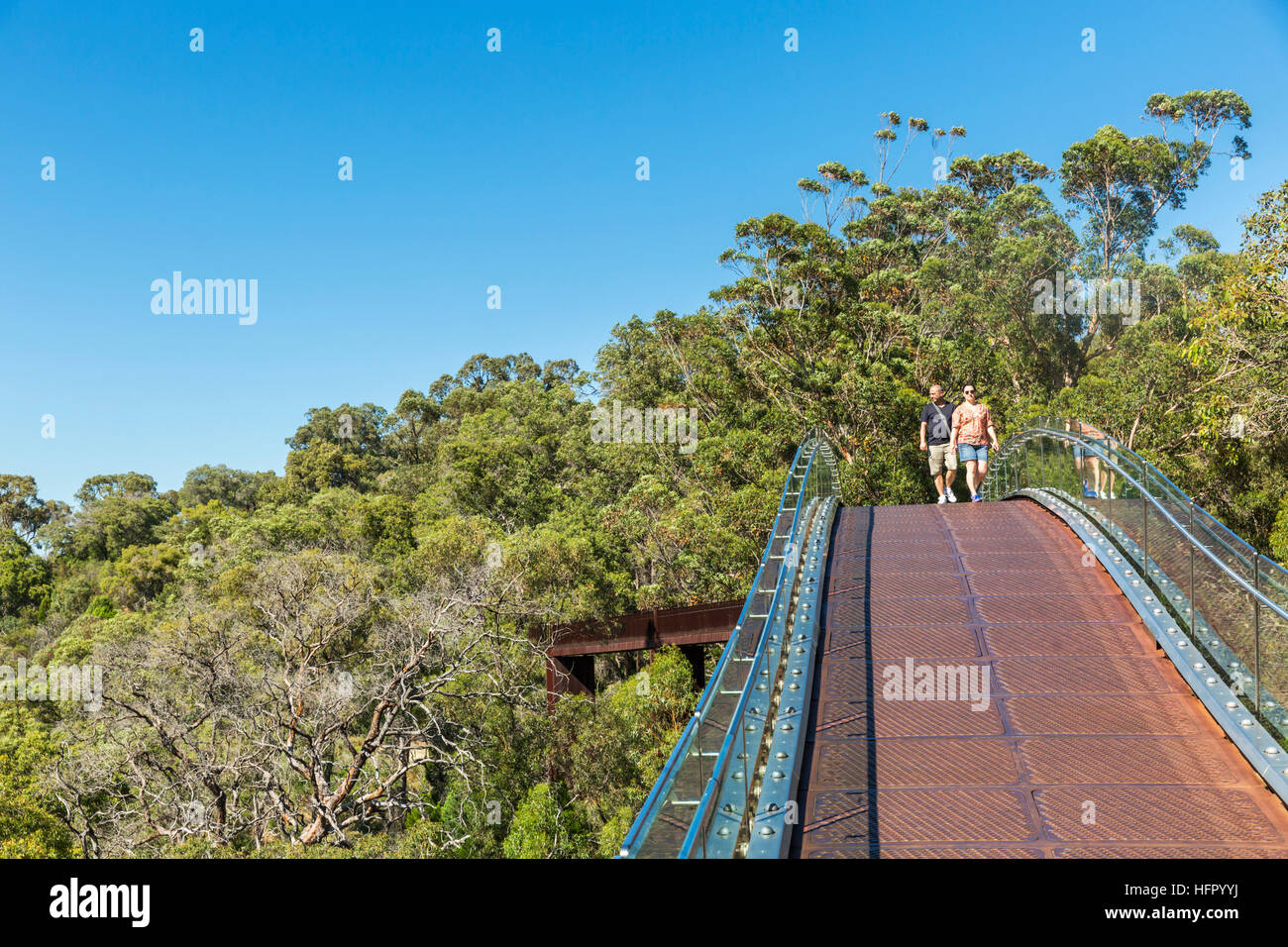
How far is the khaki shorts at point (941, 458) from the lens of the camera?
11.4m

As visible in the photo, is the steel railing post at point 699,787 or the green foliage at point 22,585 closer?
the steel railing post at point 699,787

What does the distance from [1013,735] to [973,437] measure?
23.3 ft

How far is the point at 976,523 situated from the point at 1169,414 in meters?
15.4

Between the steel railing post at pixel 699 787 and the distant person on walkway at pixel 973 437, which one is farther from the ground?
the distant person on walkway at pixel 973 437

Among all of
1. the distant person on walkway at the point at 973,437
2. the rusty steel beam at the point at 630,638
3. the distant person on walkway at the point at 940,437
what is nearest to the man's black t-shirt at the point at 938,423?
the distant person on walkway at the point at 940,437

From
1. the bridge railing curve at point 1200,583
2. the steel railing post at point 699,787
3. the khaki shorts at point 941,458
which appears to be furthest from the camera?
the khaki shorts at point 941,458

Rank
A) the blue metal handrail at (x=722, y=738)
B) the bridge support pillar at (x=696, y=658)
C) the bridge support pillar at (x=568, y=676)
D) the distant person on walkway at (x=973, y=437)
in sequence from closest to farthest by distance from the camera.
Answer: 1. the blue metal handrail at (x=722, y=738)
2. the distant person on walkway at (x=973, y=437)
3. the bridge support pillar at (x=696, y=658)
4. the bridge support pillar at (x=568, y=676)

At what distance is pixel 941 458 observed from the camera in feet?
38.2

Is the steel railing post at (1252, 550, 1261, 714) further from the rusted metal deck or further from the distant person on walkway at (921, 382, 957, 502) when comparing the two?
the distant person on walkway at (921, 382, 957, 502)

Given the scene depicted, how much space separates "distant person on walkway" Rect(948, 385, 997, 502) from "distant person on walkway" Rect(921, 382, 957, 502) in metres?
0.23

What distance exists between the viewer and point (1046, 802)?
12.8 feet

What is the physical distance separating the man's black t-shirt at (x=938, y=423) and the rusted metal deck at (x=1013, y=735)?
169 inches

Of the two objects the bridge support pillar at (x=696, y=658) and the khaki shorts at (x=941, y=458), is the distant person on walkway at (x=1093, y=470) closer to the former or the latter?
the khaki shorts at (x=941, y=458)
